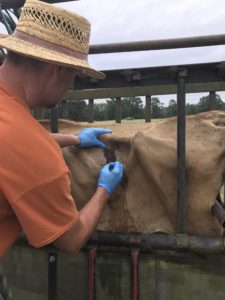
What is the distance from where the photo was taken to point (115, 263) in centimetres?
246

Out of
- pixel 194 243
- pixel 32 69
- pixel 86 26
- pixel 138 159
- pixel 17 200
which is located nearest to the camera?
pixel 17 200

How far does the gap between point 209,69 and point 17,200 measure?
1268mm

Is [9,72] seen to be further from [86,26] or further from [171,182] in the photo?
[171,182]

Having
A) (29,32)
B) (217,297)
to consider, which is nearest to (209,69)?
(29,32)

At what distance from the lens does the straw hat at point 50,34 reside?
62.2 inches

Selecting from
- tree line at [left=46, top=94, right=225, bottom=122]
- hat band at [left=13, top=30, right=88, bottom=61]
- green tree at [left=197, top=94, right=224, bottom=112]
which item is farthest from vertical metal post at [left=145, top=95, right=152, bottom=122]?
hat band at [left=13, top=30, right=88, bottom=61]

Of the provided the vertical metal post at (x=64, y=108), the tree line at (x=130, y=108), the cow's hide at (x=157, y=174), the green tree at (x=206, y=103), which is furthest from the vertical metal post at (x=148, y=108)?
the cow's hide at (x=157, y=174)

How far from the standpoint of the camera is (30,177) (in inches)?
58.4

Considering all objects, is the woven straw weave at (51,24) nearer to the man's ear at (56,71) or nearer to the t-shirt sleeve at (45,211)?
the man's ear at (56,71)

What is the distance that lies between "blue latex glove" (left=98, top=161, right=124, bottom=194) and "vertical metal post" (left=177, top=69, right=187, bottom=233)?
0.30 m

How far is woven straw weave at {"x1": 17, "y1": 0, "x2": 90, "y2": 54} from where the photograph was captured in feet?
5.31

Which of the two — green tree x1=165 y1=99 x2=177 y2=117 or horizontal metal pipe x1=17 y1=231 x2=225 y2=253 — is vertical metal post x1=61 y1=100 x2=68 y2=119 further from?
horizontal metal pipe x1=17 y1=231 x2=225 y2=253

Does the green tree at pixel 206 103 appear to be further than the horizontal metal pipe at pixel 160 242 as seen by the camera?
Yes

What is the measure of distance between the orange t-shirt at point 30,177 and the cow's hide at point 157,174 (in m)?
0.83
